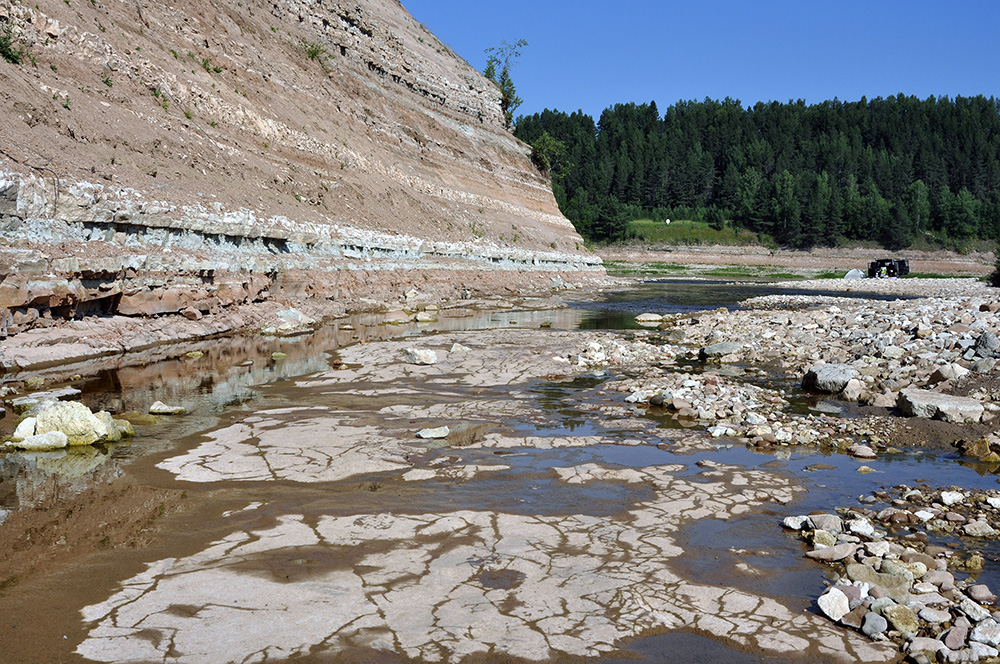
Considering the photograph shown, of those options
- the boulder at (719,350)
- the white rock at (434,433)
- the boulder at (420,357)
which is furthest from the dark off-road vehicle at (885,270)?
the white rock at (434,433)

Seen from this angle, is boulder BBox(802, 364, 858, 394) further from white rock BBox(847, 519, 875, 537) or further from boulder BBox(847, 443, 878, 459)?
white rock BBox(847, 519, 875, 537)

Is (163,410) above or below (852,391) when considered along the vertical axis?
above

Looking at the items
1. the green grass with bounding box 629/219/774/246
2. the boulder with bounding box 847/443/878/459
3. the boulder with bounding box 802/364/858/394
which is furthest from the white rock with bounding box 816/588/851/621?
the green grass with bounding box 629/219/774/246

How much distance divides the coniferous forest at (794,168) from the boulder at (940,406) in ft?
303

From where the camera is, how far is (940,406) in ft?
30.4

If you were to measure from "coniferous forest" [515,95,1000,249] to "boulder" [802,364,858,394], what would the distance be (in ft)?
296

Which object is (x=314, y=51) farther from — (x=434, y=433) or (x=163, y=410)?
(x=434, y=433)

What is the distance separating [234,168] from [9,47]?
264 inches

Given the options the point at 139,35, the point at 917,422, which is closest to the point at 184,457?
the point at 917,422

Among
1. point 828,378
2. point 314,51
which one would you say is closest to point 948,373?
point 828,378

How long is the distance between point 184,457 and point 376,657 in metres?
4.68

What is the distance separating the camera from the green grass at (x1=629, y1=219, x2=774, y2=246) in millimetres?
106625

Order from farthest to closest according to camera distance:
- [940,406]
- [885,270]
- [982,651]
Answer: [885,270], [940,406], [982,651]

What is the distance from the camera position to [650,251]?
96.4m
